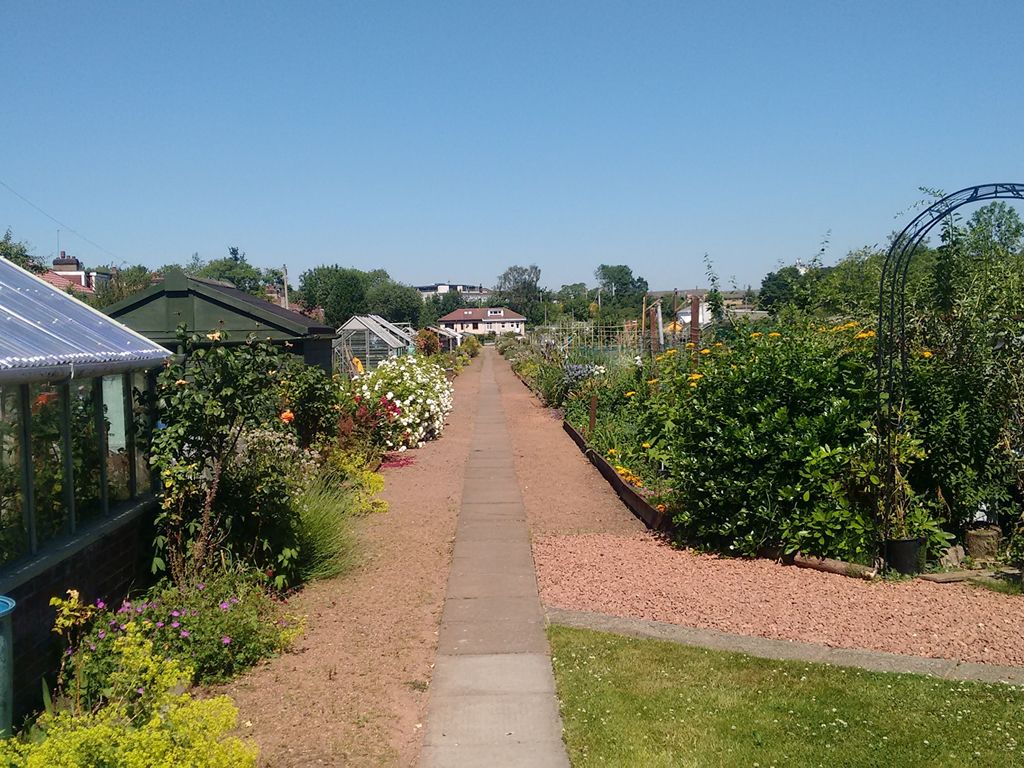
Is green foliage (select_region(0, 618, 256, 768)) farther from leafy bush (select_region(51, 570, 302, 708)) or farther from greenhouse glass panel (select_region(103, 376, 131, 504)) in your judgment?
greenhouse glass panel (select_region(103, 376, 131, 504))

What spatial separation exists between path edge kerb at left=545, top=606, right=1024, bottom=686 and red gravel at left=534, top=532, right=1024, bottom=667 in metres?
0.12

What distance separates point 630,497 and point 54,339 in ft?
24.2

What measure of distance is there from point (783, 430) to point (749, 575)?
131cm

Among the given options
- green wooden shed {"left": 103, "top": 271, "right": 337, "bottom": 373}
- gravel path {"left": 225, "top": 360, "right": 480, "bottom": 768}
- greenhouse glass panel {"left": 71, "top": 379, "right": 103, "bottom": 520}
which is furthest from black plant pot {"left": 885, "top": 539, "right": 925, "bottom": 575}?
green wooden shed {"left": 103, "top": 271, "right": 337, "bottom": 373}

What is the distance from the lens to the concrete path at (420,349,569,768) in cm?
459

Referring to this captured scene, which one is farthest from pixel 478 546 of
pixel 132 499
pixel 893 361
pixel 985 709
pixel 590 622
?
pixel 985 709

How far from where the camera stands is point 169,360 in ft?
22.0

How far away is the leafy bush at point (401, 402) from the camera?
52.2 feet

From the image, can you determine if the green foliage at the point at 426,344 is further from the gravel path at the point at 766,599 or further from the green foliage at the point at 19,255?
the gravel path at the point at 766,599

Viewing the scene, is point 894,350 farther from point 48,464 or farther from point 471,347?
point 471,347

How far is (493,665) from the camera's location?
19.0 ft

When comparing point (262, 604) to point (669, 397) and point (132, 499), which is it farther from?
point (669, 397)

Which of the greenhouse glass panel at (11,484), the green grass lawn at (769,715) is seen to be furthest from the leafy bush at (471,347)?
the greenhouse glass panel at (11,484)

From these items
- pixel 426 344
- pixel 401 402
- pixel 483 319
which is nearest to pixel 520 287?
pixel 483 319
